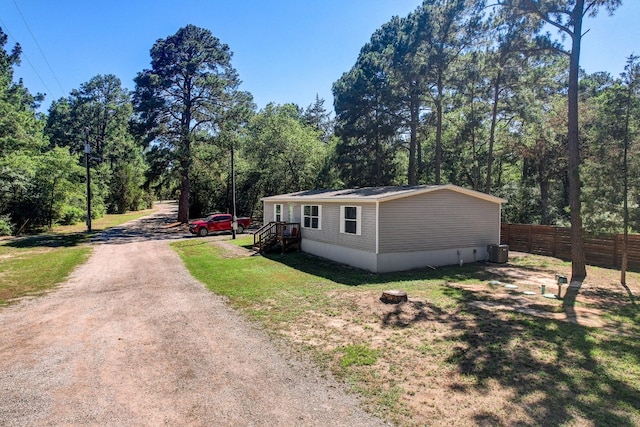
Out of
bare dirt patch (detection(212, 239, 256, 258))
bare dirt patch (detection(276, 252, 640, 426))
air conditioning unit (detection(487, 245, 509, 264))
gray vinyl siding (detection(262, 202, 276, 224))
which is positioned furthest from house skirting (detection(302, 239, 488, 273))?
gray vinyl siding (detection(262, 202, 276, 224))

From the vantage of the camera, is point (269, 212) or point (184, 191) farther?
point (184, 191)

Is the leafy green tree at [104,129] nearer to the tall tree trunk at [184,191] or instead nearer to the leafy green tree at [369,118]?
the tall tree trunk at [184,191]

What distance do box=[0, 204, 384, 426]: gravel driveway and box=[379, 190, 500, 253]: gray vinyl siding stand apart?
6.55 meters

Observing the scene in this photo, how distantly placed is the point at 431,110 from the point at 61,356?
2460cm

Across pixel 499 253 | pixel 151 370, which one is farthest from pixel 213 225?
pixel 151 370

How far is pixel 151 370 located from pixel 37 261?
13.0m

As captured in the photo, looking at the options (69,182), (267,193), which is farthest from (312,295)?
(267,193)

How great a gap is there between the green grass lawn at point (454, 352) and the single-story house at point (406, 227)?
246cm

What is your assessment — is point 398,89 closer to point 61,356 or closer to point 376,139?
point 376,139

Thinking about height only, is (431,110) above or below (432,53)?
below

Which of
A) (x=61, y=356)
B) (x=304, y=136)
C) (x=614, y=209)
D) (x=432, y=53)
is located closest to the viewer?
(x=61, y=356)

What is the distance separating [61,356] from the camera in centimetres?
582

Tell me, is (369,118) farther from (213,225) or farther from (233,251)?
(233,251)

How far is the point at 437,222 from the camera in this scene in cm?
1381
